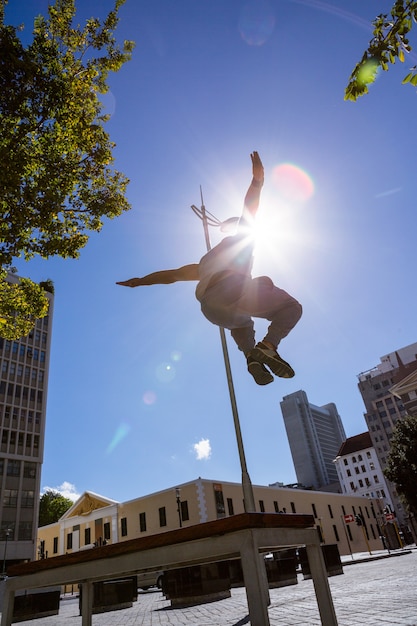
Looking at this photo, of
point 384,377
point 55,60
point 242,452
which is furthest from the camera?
point 384,377

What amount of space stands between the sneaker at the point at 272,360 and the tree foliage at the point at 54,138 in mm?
8847

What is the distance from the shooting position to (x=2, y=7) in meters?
10.8

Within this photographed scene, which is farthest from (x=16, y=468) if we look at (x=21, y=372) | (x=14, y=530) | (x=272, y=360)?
(x=272, y=360)

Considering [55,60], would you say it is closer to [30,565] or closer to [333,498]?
[30,565]

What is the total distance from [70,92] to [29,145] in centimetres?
185

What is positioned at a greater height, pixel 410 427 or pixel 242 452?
pixel 410 427

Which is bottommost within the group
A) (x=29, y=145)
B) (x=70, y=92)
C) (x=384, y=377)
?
(x=29, y=145)

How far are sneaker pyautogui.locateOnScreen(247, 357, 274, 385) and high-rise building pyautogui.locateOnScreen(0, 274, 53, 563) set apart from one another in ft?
183

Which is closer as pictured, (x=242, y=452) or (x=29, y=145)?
(x=29, y=145)

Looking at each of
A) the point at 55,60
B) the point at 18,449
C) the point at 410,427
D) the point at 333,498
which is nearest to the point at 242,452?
the point at 55,60

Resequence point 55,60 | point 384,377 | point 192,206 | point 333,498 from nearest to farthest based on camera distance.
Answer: point 55,60, point 192,206, point 333,498, point 384,377

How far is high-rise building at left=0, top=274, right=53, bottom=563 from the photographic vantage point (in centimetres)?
5000

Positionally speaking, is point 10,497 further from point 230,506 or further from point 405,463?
point 405,463

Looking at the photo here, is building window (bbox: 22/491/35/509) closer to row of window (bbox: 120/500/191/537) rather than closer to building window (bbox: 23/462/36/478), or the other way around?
building window (bbox: 23/462/36/478)
